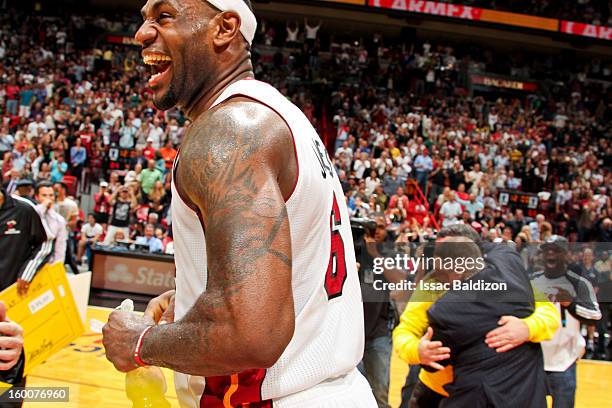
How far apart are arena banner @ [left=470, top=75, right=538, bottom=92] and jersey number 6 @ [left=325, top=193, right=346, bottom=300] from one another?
968 inches

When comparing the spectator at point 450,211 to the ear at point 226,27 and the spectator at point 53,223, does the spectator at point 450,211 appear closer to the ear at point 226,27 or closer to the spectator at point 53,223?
the spectator at point 53,223

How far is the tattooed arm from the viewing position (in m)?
1.24

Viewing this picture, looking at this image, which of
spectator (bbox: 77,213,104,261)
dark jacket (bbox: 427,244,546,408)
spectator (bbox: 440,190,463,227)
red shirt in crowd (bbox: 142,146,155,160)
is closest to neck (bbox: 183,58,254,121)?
dark jacket (bbox: 427,244,546,408)

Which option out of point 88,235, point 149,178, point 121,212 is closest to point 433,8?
point 149,178

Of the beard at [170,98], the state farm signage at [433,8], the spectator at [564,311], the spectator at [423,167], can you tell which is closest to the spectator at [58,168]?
the spectator at [423,167]

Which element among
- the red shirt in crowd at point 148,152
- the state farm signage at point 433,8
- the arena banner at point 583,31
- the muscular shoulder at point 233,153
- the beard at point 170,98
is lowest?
the red shirt in crowd at point 148,152

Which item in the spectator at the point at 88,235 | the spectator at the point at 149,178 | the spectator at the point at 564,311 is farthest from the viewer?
the spectator at the point at 149,178

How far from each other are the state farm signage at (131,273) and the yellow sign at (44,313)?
4.13m

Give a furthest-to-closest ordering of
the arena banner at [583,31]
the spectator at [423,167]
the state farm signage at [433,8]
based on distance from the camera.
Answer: the arena banner at [583,31] → the state farm signage at [433,8] → the spectator at [423,167]

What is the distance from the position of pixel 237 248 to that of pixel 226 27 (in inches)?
22.9

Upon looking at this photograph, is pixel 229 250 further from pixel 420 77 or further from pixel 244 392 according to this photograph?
pixel 420 77

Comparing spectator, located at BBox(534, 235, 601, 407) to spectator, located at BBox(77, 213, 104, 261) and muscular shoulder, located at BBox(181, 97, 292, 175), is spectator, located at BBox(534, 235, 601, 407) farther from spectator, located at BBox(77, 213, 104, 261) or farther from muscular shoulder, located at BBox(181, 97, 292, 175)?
spectator, located at BBox(77, 213, 104, 261)

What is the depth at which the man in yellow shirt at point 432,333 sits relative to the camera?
11.6 feet

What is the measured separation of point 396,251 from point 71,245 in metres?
7.81
